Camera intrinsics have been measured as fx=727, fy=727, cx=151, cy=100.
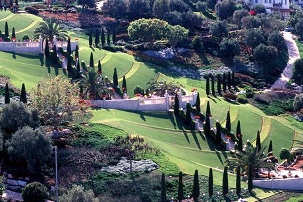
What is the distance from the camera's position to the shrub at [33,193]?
51.1 meters

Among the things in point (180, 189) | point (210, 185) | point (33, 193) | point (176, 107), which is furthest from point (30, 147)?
point (176, 107)

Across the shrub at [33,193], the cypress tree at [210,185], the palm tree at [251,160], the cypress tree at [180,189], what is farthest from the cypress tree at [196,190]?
the shrub at [33,193]

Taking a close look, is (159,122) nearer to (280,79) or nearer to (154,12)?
→ (280,79)

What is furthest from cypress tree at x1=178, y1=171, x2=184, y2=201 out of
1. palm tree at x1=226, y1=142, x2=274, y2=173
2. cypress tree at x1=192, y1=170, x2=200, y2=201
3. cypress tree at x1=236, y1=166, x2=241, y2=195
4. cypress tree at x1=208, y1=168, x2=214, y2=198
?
palm tree at x1=226, y1=142, x2=274, y2=173

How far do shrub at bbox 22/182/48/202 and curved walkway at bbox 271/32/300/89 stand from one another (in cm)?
5860

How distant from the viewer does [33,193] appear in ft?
168

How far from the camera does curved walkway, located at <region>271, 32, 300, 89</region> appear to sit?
107 metres

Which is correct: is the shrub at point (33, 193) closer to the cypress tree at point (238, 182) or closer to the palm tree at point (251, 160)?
the cypress tree at point (238, 182)

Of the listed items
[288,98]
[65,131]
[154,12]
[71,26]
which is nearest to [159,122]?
[65,131]

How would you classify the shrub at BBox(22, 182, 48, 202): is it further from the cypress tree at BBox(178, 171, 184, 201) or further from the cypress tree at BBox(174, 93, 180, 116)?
the cypress tree at BBox(174, 93, 180, 116)

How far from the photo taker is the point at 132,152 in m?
61.7

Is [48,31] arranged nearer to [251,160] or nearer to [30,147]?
[30,147]

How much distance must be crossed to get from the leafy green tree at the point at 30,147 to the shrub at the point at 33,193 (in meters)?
5.03

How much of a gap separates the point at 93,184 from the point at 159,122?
20.8 meters
